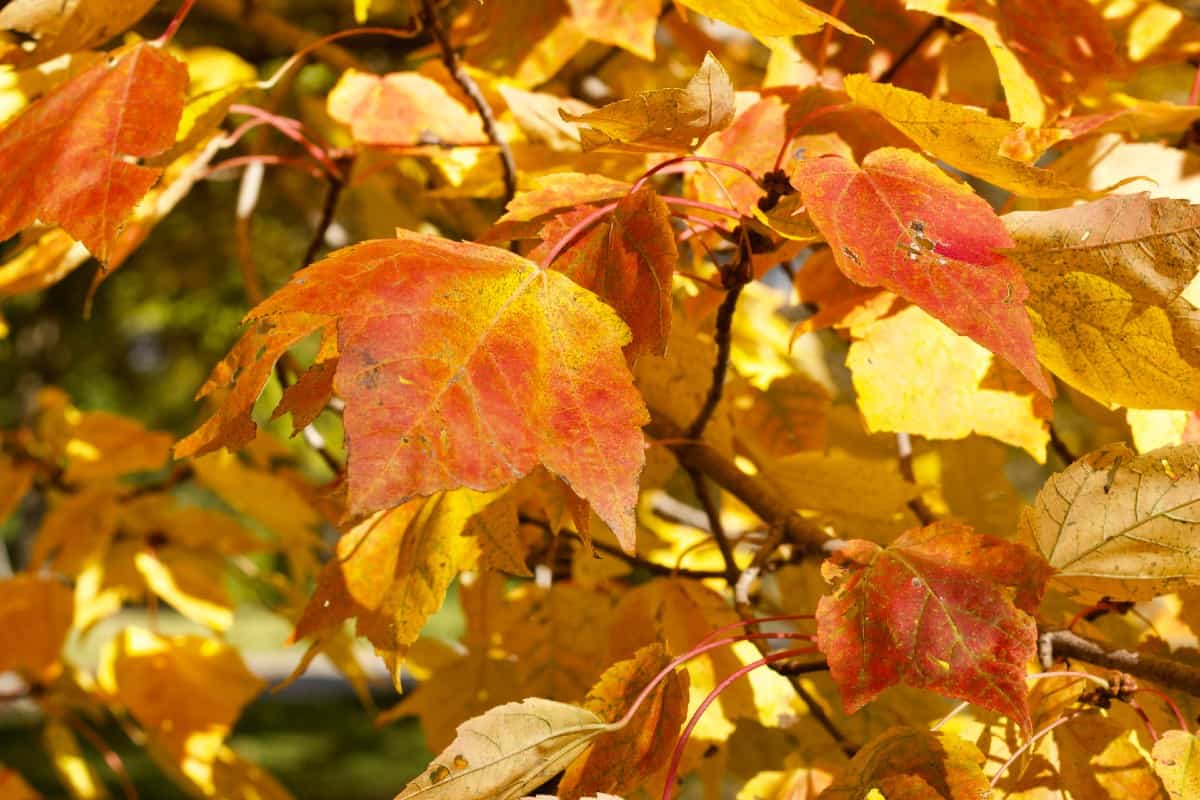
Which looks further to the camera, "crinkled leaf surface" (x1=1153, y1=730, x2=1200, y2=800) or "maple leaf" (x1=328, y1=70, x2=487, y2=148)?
"maple leaf" (x1=328, y1=70, x2=487, y2=148)

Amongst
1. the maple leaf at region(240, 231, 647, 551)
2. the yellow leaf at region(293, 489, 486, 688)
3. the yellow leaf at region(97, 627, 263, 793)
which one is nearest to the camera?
the maple leaf at region(240, 231, 647, 551)

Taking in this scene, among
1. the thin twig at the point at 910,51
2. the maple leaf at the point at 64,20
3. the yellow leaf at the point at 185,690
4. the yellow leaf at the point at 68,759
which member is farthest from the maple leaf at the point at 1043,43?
the yellow leaf at the point at 68,759

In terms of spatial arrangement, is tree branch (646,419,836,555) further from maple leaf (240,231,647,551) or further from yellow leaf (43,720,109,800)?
yellow leaf (43,720,109,800)

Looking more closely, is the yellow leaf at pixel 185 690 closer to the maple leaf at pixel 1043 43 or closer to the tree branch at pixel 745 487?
the tree branch at pixel 745 487

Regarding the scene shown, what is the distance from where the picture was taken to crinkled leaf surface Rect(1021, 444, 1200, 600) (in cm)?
53

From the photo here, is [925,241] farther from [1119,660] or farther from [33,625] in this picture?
[33,625]

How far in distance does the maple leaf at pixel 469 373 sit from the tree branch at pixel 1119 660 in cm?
28

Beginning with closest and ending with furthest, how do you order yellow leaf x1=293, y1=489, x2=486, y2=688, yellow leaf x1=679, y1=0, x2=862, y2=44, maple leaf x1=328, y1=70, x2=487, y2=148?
1. yellow leaf x1=679, y1=0, x2=862, y2=44
2. yellow leaf x1=293, y1=489, x2=486, y2=688
3. maple leaf x1=328, y1=70, x2=487, y2=148

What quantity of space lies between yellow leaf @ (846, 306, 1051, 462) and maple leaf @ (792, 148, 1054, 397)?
17cm

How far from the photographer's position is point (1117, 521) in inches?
21.4

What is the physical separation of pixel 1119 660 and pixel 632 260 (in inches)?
12.8

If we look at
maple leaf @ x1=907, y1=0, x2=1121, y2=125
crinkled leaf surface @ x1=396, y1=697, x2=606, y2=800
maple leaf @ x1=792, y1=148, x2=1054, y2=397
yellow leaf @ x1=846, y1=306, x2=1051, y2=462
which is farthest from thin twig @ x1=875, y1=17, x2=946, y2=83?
crinkled leaf surface @ x1=396, y1=697, x2=606, y2=800

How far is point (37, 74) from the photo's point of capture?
82 cm

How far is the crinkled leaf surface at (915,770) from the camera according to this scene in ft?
1.63
